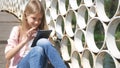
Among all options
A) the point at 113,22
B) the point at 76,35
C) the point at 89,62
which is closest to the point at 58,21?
the point at 76,35

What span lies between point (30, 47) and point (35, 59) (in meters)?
0.27

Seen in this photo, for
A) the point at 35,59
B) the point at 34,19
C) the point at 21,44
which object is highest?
the point at 34,19

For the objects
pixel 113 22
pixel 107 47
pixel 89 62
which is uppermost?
A: pixel 113 22

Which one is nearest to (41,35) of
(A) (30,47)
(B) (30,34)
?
(B) (30,34)

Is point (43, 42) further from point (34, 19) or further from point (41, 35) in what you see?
point (34, 19)

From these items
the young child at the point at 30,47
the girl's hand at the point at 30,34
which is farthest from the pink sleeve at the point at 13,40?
the girl's hand at the point at 30,34

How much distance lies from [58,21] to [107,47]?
3.97 feet

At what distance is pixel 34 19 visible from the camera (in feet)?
11.0

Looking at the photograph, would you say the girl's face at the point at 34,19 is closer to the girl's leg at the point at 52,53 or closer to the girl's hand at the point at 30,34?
the girl's hand at the point at 30,34

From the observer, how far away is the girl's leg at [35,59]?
3.19 m

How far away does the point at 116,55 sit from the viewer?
272 centimetres

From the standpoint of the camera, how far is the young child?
3.21 meters

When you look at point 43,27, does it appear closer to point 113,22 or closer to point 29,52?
point 29,52

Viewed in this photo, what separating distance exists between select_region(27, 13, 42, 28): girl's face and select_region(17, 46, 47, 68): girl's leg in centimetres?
23
